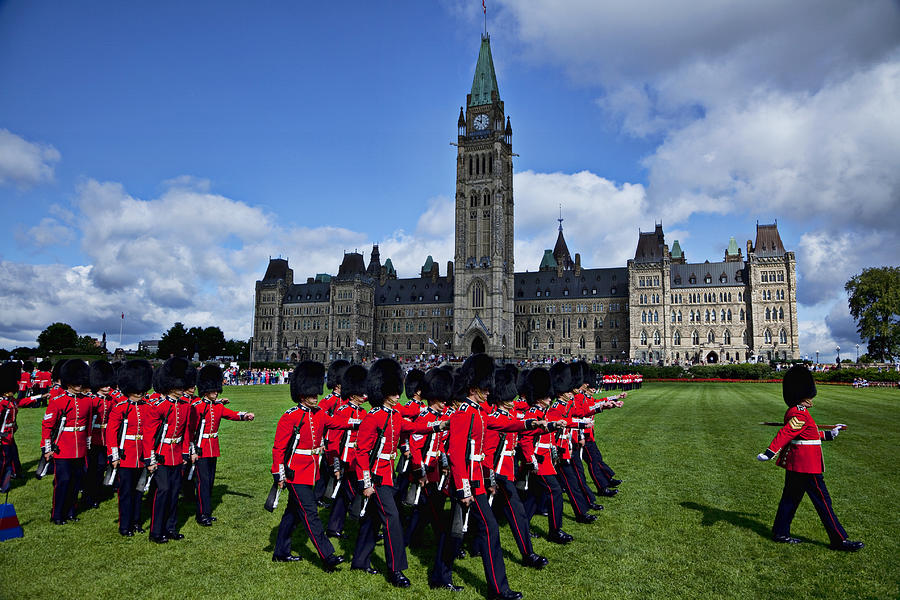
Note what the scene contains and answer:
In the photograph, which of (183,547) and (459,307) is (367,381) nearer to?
(183,547)

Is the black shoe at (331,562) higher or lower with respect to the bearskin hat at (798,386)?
lower

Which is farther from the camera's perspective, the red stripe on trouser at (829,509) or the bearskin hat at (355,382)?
the bearskin hat at (355,382)

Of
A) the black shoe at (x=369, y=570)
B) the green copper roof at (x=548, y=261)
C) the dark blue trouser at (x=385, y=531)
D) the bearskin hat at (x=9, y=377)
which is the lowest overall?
the black shoe at (x=369, y=570)

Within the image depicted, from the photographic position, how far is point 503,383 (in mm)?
8938

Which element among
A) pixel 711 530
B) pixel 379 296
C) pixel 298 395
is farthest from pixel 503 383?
pixel 379 296

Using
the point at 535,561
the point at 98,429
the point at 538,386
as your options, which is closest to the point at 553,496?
the point at 535,561

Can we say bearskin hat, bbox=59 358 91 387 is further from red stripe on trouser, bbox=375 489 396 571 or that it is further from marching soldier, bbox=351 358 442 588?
red stripe on trouser, bbox=375 489 396 571

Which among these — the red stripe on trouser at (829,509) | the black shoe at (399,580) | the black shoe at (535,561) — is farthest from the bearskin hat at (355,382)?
the red stripe on trouser at (829,509)

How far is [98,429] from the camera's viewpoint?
11125 mm

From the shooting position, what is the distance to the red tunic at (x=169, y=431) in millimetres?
9078

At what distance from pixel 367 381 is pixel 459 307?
284 ft

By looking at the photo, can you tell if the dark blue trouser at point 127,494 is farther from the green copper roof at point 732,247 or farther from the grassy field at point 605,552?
the green copper roof at point 732,247

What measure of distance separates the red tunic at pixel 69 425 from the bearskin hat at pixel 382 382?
573 cm

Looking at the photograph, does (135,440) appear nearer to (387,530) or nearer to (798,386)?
(387,530)
